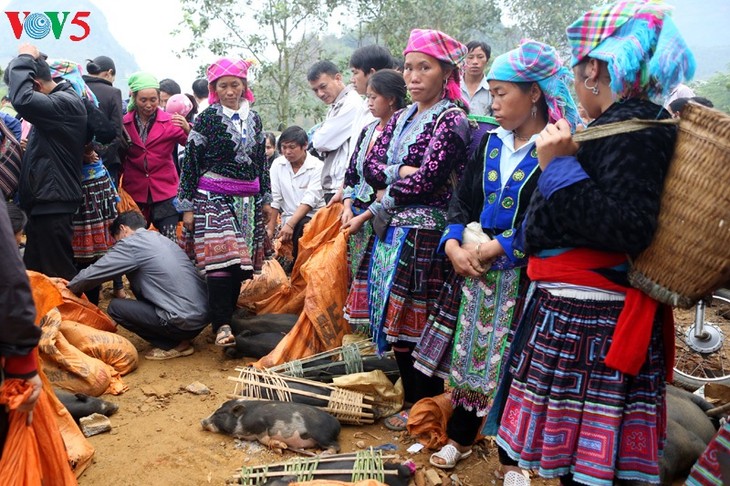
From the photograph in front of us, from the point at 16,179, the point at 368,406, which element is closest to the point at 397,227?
the point at 368,406

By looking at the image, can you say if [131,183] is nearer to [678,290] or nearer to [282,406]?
[282,406]

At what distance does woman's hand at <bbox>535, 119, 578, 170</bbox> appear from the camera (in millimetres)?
2229

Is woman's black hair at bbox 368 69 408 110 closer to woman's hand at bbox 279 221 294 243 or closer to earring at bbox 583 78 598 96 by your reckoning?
woman's hand at bbox 279 221 294 243

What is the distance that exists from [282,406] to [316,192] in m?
2.76

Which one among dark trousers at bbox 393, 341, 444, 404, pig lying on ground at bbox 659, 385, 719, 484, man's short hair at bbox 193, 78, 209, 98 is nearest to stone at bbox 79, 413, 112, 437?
dark trousers at bbox 393, 341, 444, 404

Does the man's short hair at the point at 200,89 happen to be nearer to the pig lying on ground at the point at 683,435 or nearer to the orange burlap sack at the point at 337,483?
the orange burlap sack at the point at 337,483

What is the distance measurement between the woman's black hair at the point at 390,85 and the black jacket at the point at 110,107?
2.48 meters

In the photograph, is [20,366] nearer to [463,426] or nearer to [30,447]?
[30,447]

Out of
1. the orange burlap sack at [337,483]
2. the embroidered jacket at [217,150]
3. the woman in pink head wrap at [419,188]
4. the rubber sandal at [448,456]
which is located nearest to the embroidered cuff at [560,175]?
the woman in pink head wrap at [419,188]

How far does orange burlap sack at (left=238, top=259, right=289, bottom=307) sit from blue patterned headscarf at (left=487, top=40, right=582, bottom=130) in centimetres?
338

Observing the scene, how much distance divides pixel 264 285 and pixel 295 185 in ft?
3.69

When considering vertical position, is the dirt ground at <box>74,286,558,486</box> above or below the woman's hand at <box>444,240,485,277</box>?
below

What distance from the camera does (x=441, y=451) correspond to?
3.45m

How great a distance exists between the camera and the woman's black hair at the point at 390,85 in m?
4.37
